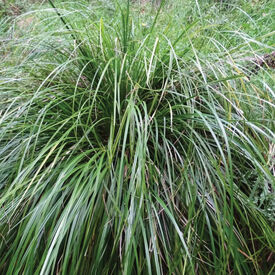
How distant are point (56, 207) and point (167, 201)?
1.35ft

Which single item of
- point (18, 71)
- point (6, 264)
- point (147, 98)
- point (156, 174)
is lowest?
point (6, 264)

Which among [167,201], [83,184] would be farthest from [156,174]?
[83,184]

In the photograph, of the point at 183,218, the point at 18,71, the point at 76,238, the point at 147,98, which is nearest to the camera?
the point at 76,238

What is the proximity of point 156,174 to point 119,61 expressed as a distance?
0.58 meters

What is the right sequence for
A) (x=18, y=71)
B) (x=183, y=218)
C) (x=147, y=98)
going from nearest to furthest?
(x=183, y=218), (x=147, y=98), (x=18, y=71)

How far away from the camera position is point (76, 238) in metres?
1.20

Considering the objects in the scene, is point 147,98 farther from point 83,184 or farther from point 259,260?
point 259,260

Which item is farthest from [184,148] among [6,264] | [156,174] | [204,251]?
[6,264]

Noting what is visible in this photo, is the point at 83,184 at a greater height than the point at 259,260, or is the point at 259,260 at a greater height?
the point at 83,184

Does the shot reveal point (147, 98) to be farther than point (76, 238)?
Yes

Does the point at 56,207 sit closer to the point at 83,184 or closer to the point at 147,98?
the point at 83,184

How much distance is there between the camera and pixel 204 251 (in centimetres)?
124

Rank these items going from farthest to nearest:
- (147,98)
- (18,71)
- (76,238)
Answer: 1. (18,71)
2. (147,98)
3. (76,238)

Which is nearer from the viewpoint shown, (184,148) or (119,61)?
(184,148)
